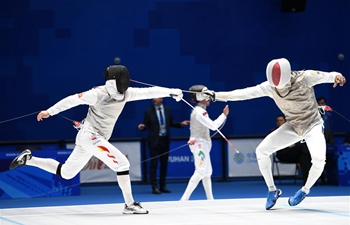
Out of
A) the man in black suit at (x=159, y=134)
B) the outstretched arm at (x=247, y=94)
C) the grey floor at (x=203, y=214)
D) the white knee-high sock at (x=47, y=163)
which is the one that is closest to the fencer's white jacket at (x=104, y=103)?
the outstretched arm at (x=247, y=94)

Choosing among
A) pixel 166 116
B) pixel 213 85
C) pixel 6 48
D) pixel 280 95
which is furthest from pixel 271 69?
pixel 6 48

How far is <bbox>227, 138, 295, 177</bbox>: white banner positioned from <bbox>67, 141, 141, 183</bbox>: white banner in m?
1.53

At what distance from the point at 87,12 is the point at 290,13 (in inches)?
137

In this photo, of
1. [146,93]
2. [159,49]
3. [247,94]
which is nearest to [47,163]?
[146,93]

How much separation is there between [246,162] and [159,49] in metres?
2.38

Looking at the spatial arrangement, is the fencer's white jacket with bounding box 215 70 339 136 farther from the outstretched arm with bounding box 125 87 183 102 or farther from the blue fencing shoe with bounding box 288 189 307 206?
the outstretched arm with bounding box 125 87 183 102

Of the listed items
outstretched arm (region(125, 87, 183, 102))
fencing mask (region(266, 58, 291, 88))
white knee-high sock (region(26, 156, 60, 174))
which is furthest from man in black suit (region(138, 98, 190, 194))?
fencing mask (region(266, 58, 291, 88))

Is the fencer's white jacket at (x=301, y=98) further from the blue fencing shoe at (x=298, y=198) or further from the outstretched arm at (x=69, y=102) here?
the outstretched arm at (x=69, y=102)

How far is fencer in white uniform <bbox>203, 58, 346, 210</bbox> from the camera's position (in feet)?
17.2

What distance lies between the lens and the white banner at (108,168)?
10250 mm

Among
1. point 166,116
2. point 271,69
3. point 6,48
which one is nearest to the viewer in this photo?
point 271,69

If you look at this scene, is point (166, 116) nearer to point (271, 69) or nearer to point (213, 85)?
point (213, 85)

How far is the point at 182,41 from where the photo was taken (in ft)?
36.3

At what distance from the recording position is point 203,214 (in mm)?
5129
